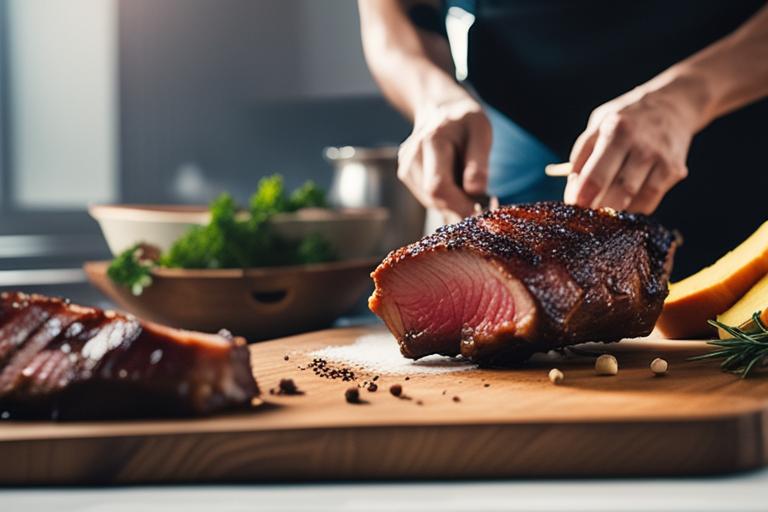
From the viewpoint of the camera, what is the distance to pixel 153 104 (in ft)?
14.6

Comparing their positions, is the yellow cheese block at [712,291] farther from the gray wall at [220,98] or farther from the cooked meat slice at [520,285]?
the gray wall at [220,98]

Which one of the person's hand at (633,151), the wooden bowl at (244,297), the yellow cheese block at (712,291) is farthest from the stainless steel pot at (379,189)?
the yellow cheese block at (712,291)

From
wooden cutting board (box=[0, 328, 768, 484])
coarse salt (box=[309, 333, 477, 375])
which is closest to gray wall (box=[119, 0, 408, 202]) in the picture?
coarse salt (box=[309, 333, 477, 375])

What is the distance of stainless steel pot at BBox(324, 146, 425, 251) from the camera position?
2.86 meters

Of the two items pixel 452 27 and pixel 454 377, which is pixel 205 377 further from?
pixel 452 27

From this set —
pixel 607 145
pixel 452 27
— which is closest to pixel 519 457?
pixel 607 145

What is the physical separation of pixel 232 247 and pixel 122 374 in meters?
1.16

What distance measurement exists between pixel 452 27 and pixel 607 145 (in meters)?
2.52

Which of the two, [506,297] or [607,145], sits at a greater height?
[607,145]

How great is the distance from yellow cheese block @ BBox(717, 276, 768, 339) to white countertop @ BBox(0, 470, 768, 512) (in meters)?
0.56

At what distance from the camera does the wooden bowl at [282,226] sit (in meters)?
2.26

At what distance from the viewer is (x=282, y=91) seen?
4359 millimetres

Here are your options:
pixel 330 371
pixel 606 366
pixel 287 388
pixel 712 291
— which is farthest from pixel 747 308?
pixel 287 388

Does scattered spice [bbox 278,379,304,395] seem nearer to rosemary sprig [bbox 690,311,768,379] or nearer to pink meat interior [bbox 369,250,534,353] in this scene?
pink meat interior [bbox 369,250,534,353]
